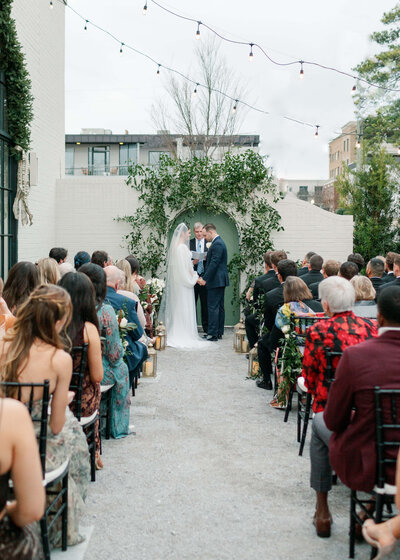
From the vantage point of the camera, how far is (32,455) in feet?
6.64

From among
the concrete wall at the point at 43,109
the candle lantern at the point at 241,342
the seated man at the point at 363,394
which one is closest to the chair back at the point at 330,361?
the seated man at the point at 363,394

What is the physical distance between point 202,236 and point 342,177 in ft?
Answer: 14.3

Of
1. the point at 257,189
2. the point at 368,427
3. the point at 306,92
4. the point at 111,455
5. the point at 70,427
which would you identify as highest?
the point at 306,92

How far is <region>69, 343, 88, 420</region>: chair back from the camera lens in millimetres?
3916

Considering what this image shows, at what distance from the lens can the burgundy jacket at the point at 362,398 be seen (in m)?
2.92

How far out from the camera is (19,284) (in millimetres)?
4703

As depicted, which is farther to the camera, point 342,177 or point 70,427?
point 342,177

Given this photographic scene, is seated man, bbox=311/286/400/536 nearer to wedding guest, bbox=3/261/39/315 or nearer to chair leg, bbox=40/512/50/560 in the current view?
chair leg, bbox=40/512/50/560

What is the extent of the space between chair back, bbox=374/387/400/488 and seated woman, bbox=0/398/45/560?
165 cm

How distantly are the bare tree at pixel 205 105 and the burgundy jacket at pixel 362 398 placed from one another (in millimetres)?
21092

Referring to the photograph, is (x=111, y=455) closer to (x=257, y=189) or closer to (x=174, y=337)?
(x=174, y=337)

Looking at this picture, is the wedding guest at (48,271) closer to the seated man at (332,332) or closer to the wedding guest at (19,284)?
the wedding guest at (19,284)

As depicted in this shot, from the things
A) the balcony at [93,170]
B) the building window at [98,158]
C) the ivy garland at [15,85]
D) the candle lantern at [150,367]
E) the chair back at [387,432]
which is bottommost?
the candle lantern at [150,367]

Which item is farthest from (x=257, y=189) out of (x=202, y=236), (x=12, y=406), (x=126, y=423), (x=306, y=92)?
(x=12, y=406)
